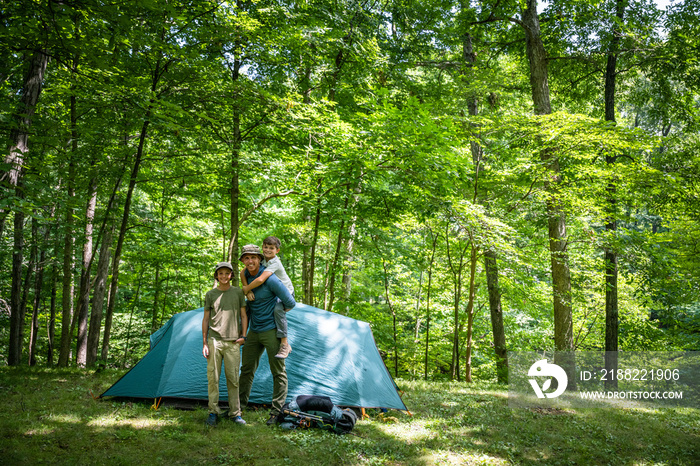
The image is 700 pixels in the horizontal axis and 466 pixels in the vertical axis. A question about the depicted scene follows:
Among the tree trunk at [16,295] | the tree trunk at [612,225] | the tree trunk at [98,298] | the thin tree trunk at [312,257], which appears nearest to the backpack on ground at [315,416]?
the thin tree trunk at [312,257]

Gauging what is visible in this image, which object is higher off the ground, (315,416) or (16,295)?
(16,295)

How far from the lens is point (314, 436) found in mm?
3807

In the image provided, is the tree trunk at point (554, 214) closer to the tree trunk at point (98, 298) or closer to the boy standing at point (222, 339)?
the boy standing at point (222, 339)

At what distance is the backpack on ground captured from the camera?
157 inches

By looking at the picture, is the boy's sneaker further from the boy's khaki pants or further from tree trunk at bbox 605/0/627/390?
tree trunk at bbox 605/0/627/390

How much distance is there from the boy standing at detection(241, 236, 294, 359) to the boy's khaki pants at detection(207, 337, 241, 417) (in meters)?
0.47

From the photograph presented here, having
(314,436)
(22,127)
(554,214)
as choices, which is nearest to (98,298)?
(22,127)

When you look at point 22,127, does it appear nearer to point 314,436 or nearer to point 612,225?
point 314,436

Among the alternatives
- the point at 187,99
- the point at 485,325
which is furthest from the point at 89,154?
the point at 485,325

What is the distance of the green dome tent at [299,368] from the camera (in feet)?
15.2

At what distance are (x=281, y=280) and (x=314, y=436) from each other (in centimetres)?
161

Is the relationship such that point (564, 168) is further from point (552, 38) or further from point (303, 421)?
point (303, 421)

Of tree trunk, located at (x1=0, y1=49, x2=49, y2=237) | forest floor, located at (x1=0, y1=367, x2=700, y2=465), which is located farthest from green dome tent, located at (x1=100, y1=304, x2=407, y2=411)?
tree trunk, located at (x1=0, y1=49, x2=49, y2=237)

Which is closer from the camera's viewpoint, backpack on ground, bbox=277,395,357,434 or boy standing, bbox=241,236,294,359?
backpack on ground, bbox=277,395,357,434
